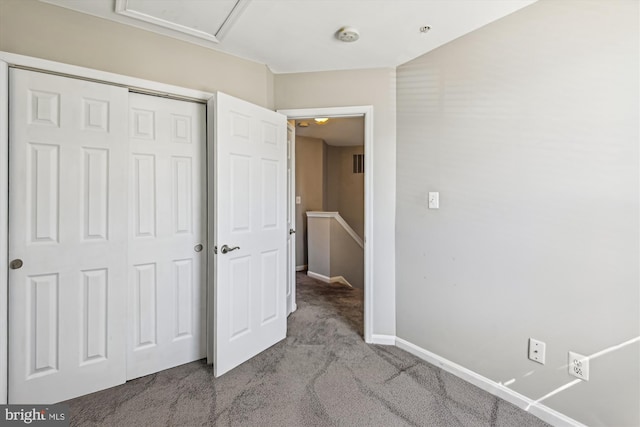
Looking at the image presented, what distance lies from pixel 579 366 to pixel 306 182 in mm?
4484

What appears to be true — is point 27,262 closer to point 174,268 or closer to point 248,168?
point 174,268

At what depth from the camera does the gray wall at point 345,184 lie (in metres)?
6.69

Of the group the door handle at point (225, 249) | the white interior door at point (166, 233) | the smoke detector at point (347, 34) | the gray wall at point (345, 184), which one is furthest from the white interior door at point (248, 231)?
the gray wall at point (345, 184)

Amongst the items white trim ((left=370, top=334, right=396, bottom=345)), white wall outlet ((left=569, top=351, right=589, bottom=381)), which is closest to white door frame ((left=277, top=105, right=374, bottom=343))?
white trim ((left=370, top=334, right=396, bottom=345))

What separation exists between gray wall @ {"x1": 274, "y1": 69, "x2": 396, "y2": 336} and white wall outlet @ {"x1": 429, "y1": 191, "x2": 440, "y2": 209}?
13.3 inches

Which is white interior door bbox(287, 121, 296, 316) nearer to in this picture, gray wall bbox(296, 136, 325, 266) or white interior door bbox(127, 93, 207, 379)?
white interior door bbox(127, 93, 207, 379)

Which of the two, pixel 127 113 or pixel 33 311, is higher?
pixel 127 113

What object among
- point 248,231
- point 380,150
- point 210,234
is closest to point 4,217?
point 210,234

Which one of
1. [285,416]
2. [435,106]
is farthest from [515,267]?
[285,416]

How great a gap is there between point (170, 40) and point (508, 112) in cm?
230

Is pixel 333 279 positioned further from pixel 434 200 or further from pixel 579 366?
pixel 579 366

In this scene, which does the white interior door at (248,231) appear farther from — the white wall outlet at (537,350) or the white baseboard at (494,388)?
the white wall outlet at (537,350)

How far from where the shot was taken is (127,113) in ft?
6.26

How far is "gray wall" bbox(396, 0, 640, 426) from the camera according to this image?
1393mm
